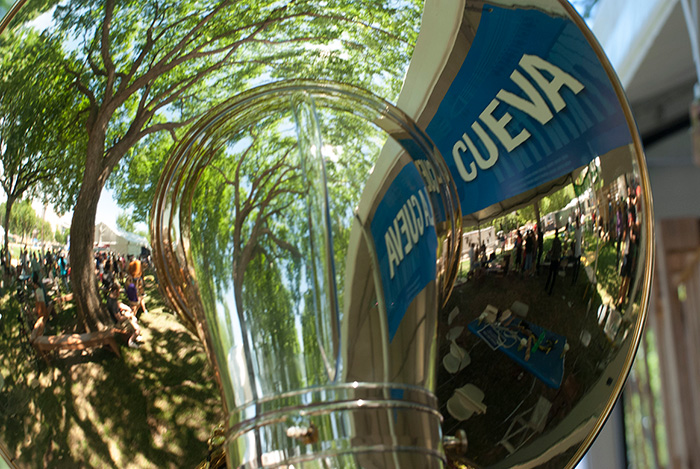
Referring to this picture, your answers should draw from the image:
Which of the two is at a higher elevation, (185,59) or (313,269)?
(185,59)

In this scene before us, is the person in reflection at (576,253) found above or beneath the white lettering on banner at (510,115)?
beneath

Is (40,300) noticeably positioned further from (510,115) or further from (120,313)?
(510,115)

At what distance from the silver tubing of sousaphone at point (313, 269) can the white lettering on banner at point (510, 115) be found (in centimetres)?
2

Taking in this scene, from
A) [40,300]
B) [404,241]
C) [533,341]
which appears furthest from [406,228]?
[40,300]

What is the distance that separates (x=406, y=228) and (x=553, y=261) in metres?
0.10

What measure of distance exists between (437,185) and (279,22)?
136mm

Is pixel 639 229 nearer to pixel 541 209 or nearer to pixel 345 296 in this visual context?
pixel 541 209

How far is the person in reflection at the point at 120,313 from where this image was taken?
446mm

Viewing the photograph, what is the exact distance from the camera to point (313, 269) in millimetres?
413

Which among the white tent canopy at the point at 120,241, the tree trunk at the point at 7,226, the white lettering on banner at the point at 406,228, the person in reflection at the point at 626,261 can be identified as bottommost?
the person in reflection at the point at 626,261

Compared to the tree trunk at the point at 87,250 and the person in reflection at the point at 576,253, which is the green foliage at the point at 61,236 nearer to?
the tree trunk at the point at 87,250

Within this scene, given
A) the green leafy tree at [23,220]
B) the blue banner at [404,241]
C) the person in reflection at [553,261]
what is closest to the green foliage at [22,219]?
the green leafy tree at [23,220]

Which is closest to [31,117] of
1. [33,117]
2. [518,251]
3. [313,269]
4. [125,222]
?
[33,117]

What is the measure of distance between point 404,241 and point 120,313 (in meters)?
0.17
